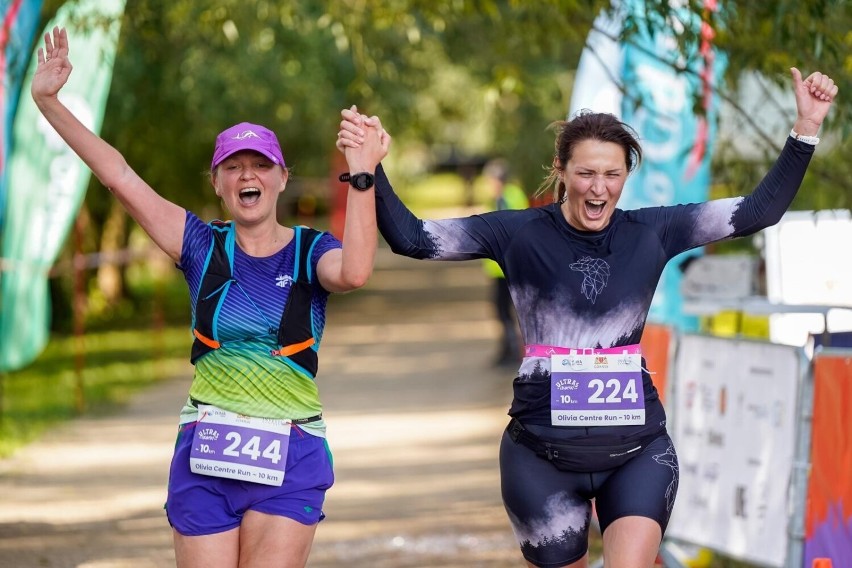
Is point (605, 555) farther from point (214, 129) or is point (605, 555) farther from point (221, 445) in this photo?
point (214, 129)

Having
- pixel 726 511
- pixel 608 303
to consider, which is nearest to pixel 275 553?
pixel 608 303

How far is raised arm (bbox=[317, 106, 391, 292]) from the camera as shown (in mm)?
4188

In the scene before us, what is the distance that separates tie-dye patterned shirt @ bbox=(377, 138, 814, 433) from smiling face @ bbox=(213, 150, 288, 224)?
347 mm

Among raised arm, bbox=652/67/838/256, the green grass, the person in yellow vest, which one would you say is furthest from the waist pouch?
the person in yellow vest

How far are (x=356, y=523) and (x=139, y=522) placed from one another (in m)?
1.39

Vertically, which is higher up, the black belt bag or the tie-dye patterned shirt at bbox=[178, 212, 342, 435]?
the tie-dye patterned shirt at bbox=[178, 212, 342, 435]

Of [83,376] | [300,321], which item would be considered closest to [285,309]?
[300,321]

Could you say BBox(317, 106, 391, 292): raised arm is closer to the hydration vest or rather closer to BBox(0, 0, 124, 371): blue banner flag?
the hydration vest

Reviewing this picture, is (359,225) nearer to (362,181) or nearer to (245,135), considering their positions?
(362,181)

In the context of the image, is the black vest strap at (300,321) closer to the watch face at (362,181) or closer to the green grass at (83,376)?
the watch face at (362,181)

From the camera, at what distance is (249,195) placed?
4414 mm

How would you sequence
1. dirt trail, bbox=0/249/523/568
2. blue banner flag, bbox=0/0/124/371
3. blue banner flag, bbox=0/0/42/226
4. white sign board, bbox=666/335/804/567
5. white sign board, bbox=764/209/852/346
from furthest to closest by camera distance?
1. white sign board, bbox=764/209/852/346
2. blue banner flag, bbox=0/0/124/371
3. blue banner flag, bbox=0/0/42/226
4. dirt trail, bbox=0/249/523/568
5. white sign board, bbox=666/335/804/567

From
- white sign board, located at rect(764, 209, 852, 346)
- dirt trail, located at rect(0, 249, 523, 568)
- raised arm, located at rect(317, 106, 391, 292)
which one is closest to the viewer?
raised arm, located at rect(317, 106, 391, 292)

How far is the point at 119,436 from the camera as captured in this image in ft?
42.9
